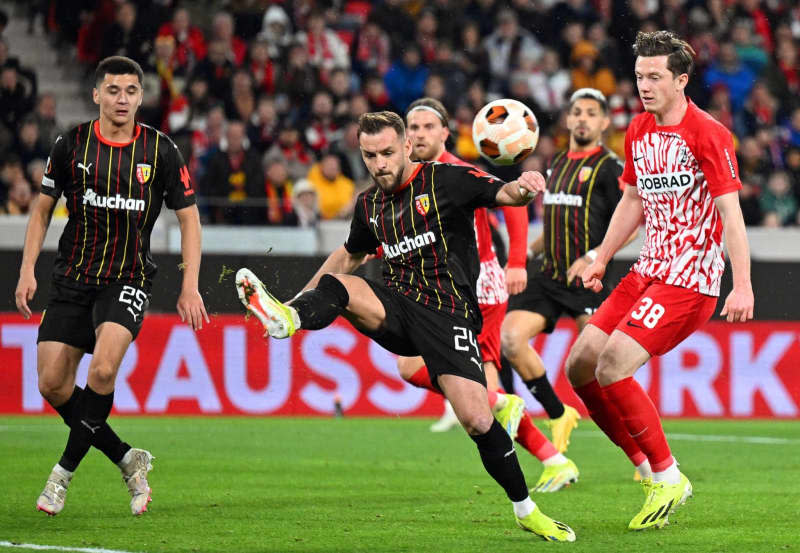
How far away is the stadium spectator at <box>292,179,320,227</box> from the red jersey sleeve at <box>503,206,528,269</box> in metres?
5.01

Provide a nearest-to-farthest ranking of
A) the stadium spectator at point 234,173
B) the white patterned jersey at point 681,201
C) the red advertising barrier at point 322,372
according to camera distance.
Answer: the white patterned jersey at point 681,201
the red advertising barrier at point 322,372
the stadium spectator at point 234,173

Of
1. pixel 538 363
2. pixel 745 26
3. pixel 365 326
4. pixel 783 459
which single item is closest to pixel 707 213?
pixel 365 326

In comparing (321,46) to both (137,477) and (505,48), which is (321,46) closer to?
(505,48)

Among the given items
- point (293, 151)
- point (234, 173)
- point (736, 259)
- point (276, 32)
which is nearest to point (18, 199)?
point (234, 173)

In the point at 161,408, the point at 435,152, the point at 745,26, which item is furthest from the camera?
the point at 745,26

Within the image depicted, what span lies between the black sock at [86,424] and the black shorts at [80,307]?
323 millimetres

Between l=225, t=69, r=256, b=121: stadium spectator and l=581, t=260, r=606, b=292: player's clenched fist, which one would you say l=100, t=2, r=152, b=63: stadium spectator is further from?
l=581, t=260, r=606, b=292: player's clenched fist

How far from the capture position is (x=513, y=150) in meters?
6.89

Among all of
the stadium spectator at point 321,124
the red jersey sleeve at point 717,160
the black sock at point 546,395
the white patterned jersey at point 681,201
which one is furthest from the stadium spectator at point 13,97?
the red jersey sleeve at point 717,160

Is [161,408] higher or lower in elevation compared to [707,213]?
lower

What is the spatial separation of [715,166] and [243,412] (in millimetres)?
7426

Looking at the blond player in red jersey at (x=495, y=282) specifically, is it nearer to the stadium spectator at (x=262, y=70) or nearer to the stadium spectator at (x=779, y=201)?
the stadium spectator at (x=262, y=70)

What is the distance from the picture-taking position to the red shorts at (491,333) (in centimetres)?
830

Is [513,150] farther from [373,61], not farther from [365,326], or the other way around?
[373,61]
